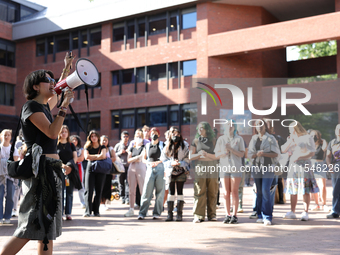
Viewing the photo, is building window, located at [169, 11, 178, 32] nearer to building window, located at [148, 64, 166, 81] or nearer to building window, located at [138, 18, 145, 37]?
building window, located at [138, 18, 145, 37]

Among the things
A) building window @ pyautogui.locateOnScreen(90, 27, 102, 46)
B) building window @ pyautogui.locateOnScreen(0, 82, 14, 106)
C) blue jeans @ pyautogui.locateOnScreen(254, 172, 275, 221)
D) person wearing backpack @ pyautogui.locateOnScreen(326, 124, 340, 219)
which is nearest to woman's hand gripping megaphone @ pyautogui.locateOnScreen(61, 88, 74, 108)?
blue jeans @ pyautogui.locateOnScreen(254, 172, 275, 221)

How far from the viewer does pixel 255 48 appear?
2423 cm

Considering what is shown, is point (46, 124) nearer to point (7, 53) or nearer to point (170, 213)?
point (170, 213)

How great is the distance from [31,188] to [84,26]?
29.6m

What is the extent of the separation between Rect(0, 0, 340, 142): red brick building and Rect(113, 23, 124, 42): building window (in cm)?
8

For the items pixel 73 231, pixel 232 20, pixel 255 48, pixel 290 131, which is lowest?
pixel 73 231

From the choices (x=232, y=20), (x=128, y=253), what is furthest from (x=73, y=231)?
(x=232, y=20)

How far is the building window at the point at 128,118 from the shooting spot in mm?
29913

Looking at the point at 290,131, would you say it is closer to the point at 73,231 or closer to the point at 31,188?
the point at 73,231

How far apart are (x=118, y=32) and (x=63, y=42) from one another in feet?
18.3

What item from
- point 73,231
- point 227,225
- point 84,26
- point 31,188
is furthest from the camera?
point 84,26

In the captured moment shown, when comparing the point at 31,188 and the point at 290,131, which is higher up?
the point at 290,131

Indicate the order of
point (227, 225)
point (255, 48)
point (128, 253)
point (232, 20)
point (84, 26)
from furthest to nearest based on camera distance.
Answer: point (84, 26) < point (232, 20) < point (255, 48) < point (227, 225) < point (128, 253)

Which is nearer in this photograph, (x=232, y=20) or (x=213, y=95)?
(x=213, y=95)
